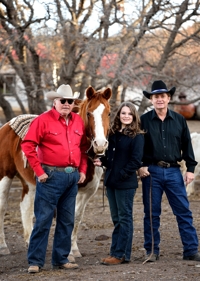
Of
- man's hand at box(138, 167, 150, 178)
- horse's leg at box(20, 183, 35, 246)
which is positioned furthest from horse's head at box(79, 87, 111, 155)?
horse's leg at box(20, 183, 35, 246)

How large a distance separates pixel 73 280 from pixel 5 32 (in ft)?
30.2

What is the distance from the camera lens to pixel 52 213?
5.84 meters

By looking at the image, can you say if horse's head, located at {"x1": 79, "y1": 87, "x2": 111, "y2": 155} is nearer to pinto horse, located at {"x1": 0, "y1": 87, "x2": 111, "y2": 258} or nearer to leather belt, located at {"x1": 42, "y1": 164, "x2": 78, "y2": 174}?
pinto horse, located at {"x1": 0, "y1": 87, "x2": 111, "y2": 258}

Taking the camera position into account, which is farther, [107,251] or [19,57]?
[19,57]

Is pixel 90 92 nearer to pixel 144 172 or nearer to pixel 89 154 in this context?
pixel 89 154

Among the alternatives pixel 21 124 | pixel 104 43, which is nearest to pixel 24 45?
pixel 104 43

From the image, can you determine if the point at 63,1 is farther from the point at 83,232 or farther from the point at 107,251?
the point at 107,251

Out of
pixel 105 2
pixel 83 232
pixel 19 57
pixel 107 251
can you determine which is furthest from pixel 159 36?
pixel 107 251

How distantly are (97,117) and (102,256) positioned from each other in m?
1.90

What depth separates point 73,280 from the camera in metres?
5.31

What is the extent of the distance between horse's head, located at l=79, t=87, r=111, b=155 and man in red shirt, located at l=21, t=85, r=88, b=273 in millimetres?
183

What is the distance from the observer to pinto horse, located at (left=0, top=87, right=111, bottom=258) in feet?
20.1

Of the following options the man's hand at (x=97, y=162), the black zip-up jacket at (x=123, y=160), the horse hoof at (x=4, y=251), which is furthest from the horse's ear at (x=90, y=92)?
the horse hoof at (x=4, y=251)

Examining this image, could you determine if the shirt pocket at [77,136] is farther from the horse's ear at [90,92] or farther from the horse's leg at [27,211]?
the horse's leg at [27,211]
